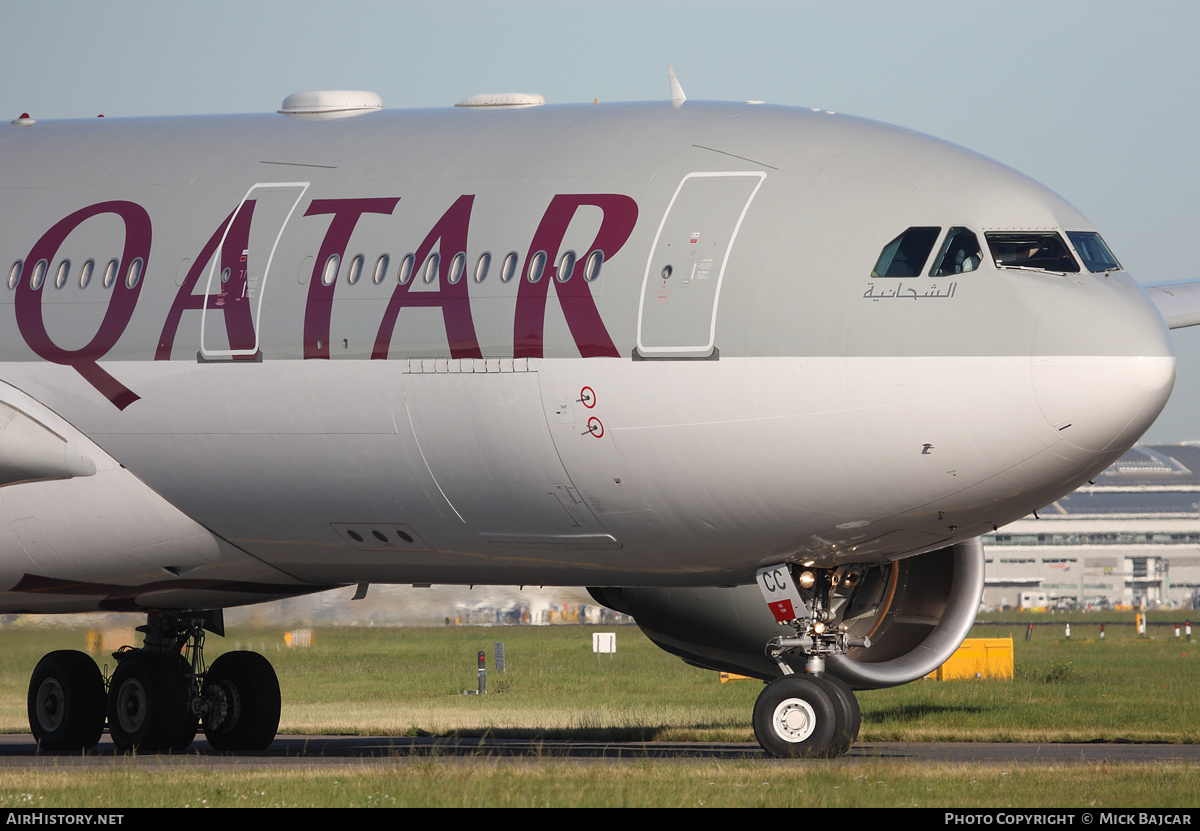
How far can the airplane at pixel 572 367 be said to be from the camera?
45.2 ft

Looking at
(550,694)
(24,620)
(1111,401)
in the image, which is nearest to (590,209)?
(1111,401)

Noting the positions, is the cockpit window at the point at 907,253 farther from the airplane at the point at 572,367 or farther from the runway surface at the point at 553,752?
the runway surface at the point at 553,752

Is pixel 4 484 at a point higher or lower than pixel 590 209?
lower

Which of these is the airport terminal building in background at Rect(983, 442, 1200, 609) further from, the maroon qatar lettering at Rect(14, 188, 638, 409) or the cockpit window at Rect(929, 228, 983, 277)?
the cockpit window at Rect(929, 228, 983, 277)

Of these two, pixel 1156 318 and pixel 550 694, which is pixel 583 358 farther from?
pixel 550 694

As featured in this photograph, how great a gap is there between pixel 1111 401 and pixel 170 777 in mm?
8367

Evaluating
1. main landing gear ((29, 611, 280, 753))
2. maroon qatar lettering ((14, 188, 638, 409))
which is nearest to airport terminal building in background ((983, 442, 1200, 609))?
main landing gear ((29, 611, 280, 753))

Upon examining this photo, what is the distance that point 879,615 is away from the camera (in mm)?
17625

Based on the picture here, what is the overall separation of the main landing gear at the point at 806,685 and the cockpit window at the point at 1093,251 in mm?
3509

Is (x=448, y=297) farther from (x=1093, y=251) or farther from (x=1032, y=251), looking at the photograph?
(x=1093, y=251)

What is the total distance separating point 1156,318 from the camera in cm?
1384

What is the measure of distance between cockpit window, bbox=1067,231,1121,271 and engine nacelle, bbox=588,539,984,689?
3890 mm

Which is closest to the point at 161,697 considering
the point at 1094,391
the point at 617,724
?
the point at 617,724
